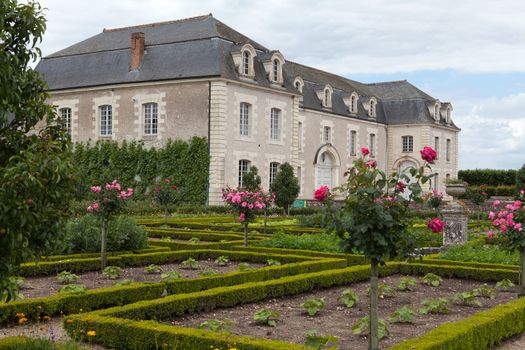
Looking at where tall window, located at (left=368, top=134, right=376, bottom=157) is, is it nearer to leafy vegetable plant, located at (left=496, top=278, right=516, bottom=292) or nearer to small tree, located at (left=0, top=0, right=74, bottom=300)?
leafy vegetable plant, located at (left=496, top=278, right=516, bottom=292)

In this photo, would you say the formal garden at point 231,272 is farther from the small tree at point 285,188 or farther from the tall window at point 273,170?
the tall window at point 273,170

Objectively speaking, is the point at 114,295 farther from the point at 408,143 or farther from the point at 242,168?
the point at 408,143

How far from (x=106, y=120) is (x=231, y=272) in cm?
1879

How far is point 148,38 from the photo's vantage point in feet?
87.1

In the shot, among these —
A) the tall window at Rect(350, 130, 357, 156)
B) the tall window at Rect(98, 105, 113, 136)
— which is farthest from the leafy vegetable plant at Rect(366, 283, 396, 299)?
the tall window at Rect(350, 130, 357, 156)

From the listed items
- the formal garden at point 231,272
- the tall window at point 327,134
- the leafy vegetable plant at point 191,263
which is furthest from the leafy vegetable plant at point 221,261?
the tall window at point 327,134

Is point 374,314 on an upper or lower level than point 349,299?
upper

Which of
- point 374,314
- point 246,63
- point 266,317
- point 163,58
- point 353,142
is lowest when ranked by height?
point 266,317

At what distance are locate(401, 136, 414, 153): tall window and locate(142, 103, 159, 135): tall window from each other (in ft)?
55.0

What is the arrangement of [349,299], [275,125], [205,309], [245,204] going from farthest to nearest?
[275,125], [245,204], [349,299], [205,309]

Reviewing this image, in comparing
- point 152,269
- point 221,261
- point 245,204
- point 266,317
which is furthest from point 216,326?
point 245,204

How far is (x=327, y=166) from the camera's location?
32750 mm

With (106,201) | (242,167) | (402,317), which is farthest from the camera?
(242,167)

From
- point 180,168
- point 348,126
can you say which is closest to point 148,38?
point 180,168
